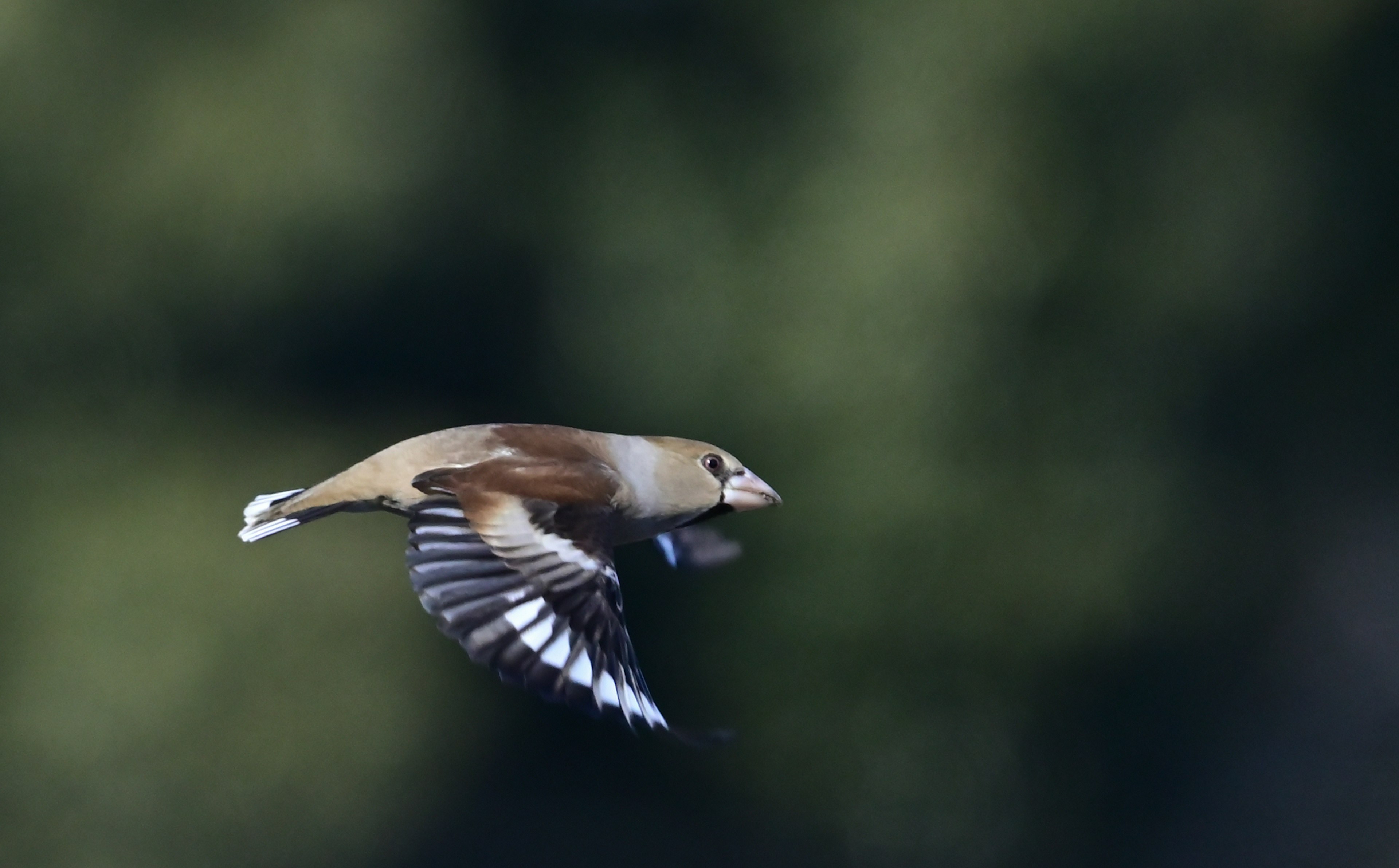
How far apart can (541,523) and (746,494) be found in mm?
398

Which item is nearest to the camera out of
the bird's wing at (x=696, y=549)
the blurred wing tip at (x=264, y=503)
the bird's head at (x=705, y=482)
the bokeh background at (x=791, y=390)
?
the bird's head at (x=705, y=482)

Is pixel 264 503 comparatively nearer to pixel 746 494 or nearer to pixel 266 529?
pixel 266 529

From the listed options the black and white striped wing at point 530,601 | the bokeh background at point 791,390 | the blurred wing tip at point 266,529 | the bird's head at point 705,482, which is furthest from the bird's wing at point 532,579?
the bokeh background at point 791,390

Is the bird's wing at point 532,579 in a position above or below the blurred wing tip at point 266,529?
above

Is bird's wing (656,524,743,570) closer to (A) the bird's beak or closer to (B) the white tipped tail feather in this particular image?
(A) the bird's beak

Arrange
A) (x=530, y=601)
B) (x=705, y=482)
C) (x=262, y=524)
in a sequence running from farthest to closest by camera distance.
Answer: (x=262, y=524) < (x=705, y=482) < (x=530, y=601)

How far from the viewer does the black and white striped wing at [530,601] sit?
1.90 meters

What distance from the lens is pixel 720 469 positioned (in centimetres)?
241

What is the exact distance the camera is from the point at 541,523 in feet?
6.98

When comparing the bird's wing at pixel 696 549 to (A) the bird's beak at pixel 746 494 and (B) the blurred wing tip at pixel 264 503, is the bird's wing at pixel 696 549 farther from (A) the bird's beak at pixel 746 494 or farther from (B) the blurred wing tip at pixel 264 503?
(B) the blurred wing tip at pixel 264 503

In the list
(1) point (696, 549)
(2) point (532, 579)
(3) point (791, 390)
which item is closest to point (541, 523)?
(2) point (532, 579)

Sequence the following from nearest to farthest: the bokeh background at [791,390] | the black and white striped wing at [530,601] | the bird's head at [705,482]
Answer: the black and white striped wing at [530,601], the bird's head at [705,482], the bokeh background at [791,390]

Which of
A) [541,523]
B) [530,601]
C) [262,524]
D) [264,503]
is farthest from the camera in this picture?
[264,503]

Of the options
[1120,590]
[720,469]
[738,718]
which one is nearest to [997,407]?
[1120,590]
